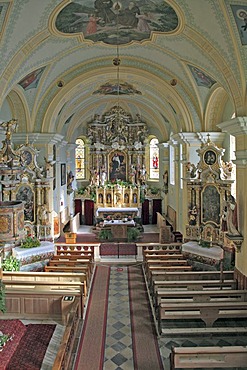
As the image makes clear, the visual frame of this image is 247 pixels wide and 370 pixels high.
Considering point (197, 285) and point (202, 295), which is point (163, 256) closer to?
point (197, 285)

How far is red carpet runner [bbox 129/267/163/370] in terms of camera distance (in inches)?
313

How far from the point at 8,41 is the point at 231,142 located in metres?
9.81

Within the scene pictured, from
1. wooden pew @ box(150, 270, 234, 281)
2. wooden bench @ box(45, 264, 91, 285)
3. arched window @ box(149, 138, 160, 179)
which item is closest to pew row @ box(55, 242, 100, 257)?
wooden bench @ box(45, 264, 91, 285)

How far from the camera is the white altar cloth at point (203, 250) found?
14.2 meters

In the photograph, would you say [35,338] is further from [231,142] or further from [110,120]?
[110,120]

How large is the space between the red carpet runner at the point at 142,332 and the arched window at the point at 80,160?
49.3 feet

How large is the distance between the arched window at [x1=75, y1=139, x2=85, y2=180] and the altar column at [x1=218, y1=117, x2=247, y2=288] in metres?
17.5

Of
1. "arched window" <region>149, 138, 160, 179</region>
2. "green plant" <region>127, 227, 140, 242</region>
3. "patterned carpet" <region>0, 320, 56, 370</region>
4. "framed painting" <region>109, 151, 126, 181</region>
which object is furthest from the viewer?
"arched window" <region>149, 138, 160, 179</region>

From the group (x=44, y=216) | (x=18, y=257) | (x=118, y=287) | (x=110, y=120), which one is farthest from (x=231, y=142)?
(x=110, y=120)

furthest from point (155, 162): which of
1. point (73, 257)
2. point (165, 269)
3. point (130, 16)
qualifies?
point (130, 16)

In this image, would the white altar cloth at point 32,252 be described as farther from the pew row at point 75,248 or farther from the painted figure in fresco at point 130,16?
the painted figure in fresco at point 130,16

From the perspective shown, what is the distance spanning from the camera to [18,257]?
48.0 feet

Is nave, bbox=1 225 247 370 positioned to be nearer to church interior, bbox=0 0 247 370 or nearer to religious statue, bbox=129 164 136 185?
church interior, bbox=0 0 247 370

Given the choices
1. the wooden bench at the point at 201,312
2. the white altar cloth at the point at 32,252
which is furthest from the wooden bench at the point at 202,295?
the white altar cloth at the point at 32,252
